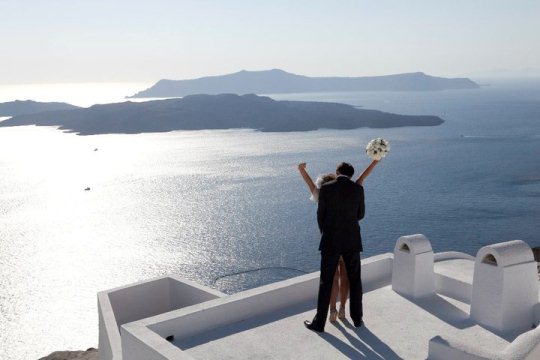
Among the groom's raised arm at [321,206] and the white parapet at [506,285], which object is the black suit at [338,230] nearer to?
the groom's raised arm at [321,206]

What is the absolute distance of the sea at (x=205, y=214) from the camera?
40688 mm

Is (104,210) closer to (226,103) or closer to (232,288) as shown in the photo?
(232,288)

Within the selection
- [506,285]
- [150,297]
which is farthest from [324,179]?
[150,297]

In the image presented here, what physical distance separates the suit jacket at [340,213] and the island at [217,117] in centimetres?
13213

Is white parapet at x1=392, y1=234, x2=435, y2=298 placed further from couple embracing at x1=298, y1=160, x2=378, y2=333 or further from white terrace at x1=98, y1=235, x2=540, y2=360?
couple embracing at x1=298, y1=160, x2=378, y2=333

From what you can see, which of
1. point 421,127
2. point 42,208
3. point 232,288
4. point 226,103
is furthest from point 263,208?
point 226,103

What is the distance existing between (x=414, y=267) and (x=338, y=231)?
5.38 feet

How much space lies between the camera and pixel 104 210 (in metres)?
61.8

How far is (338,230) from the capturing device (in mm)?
5641

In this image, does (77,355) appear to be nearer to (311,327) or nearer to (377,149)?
(311,327)

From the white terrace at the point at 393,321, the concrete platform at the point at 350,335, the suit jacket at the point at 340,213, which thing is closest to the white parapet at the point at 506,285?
the white terrace at the point at 393,321

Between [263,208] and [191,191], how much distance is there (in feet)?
46.0

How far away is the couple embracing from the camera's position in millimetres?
5582

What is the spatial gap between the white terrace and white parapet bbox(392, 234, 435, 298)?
1cm
